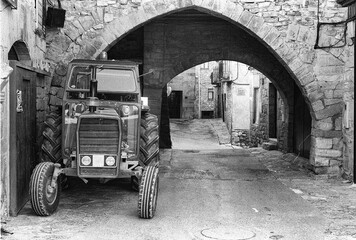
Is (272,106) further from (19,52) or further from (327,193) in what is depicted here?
(19,52)

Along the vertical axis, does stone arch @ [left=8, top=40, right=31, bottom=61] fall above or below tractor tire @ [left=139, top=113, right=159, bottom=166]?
above

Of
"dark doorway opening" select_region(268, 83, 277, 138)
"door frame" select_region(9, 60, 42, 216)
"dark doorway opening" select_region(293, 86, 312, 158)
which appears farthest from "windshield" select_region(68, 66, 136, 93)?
"dark doorway opening" select_region(268, 83, 277, 138)

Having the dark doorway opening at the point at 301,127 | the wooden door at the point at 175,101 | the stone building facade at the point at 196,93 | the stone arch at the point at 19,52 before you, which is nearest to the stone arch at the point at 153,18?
the stone arch at the point at 19,52

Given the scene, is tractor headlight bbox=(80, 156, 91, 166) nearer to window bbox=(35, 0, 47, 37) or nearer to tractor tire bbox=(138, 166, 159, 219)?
tractor tire bbox=(138, 166, 159, 219)

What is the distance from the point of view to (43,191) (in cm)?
595

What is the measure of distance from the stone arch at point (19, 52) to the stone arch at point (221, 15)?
179 centimetres

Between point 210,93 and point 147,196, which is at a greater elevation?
point 210,93

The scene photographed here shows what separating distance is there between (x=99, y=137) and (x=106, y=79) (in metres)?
1.34

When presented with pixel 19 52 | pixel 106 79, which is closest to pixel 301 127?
pixel 106 79

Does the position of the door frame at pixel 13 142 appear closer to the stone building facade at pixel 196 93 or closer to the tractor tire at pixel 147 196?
the tractor tire at pixel 147 196

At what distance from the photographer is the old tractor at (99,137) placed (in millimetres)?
6074

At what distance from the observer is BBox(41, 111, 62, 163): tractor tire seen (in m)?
6.97

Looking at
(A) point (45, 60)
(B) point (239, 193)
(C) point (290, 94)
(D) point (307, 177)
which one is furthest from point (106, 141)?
(C) point (290, 94)

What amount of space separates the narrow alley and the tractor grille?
820mm
